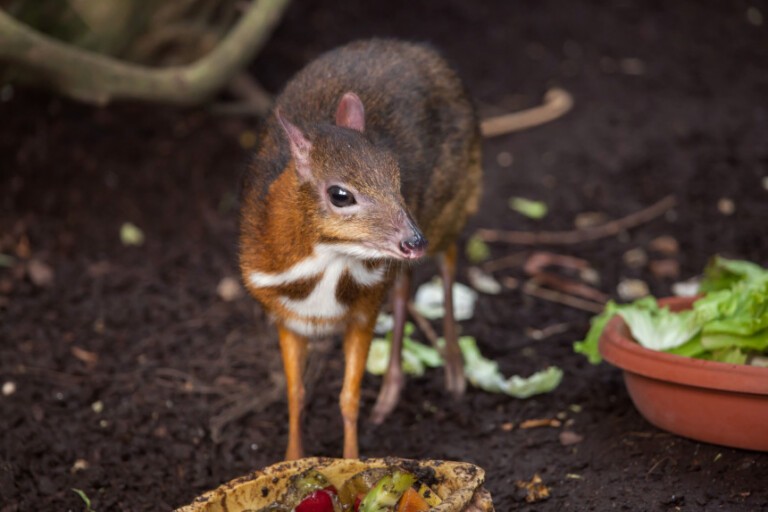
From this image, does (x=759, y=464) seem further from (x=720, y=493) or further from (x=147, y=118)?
(x=147, y=118)

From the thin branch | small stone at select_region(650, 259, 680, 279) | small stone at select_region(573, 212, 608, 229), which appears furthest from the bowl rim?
the thin branch

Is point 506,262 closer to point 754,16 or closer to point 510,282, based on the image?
point 510,282

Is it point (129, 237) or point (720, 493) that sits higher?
point (720, 493)

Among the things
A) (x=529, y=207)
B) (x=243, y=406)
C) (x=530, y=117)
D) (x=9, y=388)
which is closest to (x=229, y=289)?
(x=243, y=406)

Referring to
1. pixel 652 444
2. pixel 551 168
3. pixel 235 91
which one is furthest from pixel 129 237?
pixel 652 444

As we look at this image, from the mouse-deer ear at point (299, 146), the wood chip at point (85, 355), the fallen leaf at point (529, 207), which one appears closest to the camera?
the mouse-deer ear at point (299, 146)

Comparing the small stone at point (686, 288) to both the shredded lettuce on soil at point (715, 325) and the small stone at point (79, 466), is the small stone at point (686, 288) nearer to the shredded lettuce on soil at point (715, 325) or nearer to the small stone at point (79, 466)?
the shredded lettuce on soil at point (715, 325)

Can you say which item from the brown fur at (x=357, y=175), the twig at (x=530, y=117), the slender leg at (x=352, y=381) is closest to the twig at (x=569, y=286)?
the brown fur at (x=357, y=175)
